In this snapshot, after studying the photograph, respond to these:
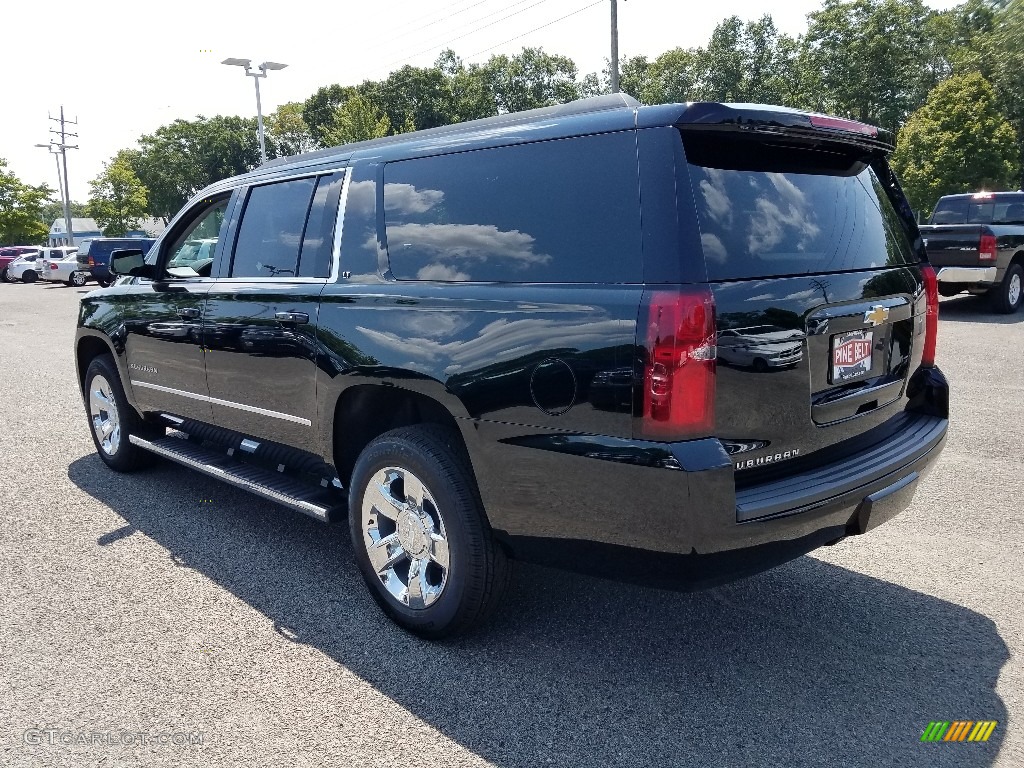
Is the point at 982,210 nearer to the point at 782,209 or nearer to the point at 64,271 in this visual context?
the point at 782,209

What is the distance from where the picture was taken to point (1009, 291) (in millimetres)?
13062

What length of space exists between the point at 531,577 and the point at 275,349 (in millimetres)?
1634

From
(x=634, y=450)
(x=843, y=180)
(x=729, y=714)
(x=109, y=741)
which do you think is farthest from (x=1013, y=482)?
(x=109, y=741)

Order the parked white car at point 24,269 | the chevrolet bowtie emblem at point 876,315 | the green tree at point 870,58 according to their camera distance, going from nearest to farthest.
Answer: the chevrolet bowtie emblem at point 876,315
the parked white car at point 24,269
the green tree at point 870,58

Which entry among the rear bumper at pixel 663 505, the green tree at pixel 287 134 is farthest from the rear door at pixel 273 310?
the green tree at pixel 287 134

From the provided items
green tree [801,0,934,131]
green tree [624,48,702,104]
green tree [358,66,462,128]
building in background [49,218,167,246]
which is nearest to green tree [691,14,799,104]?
green tree [624,48,702,104]

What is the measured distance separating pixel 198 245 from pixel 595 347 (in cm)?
321

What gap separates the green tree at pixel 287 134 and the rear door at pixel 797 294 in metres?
77.8

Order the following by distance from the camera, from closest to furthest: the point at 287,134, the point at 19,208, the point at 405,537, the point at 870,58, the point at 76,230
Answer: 1. the point at 405,537
2. the point at 870,58
3. the point at 19,208
4. the point at 287,134
5. the point at 76,230

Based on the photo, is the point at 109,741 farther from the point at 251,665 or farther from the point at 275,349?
the point at 275,349

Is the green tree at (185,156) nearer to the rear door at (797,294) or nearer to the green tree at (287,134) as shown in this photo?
the green tree at (287,134)

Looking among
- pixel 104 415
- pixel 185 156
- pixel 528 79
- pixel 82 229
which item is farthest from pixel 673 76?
pixel 82 229

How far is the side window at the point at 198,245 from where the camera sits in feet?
15.3

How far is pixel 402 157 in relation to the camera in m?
3.49
